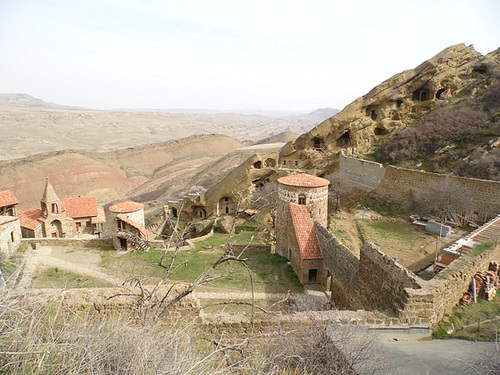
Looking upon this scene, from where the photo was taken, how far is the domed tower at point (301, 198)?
14.7 meters

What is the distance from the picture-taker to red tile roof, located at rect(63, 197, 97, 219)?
86.2ft

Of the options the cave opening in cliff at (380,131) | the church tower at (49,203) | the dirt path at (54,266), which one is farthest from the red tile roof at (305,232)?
the church tower at (49,203)

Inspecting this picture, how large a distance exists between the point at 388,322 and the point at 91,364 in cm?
536

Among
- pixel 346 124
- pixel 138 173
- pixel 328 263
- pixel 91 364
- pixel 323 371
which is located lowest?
pixel 138 173

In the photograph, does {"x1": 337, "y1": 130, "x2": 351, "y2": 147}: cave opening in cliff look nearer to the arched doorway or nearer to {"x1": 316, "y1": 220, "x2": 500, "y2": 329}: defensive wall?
{"x1": 316, "y1": 220, "x2": 500, "y2": 329}: defensive wall

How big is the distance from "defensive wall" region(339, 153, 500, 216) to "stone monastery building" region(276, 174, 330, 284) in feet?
24.3

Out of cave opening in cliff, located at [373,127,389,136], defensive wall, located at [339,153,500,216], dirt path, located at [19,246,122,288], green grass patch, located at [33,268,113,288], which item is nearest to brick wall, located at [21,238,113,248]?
dirt path, located at [19,246,122,288]

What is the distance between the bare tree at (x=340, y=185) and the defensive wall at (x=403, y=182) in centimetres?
36

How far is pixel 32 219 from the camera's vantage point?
23.8 meters

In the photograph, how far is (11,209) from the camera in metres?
23.5

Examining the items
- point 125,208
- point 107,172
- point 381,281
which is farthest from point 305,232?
point 107,172

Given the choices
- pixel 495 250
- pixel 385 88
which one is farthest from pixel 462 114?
pixel 495 250

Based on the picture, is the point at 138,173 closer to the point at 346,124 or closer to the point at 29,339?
the point at 346,124

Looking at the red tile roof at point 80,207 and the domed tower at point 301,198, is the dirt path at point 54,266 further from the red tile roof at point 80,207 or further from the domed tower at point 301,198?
the domed tower at point 301,198
